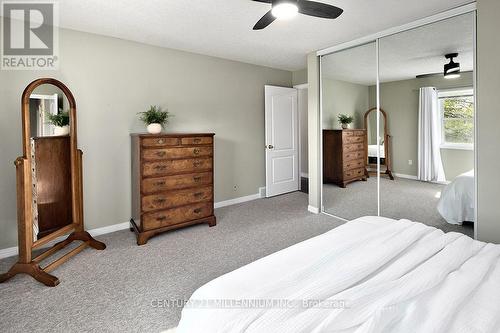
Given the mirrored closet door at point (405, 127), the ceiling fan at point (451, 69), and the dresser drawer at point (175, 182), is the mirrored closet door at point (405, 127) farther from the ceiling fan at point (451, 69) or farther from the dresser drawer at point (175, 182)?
the dresser drawer at point (175, 182)

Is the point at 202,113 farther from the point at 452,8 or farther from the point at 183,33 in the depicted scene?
the point at 452,8

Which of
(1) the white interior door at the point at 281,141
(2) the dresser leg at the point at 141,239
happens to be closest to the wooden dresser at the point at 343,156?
(1) the white interior door at the point at 281,141

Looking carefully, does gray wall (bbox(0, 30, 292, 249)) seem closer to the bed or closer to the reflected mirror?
the reflected mirror

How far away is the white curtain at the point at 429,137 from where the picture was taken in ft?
9.93

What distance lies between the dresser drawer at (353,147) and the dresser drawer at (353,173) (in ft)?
0.93

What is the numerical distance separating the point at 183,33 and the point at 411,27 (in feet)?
8.68

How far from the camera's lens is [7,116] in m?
2.88

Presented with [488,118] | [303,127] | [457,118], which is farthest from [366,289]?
[303,127]

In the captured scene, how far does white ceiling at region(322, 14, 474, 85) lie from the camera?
2737 mm

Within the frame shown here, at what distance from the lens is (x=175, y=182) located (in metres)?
3.45

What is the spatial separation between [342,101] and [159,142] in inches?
99.9

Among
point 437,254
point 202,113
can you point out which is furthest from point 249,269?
point 202,113

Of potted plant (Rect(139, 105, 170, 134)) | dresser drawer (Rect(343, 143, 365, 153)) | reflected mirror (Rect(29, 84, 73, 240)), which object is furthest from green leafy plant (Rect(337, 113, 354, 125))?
reflected mirror (Rect(29, 84, 73, 240))

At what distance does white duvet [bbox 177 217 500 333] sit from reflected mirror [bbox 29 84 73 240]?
239 centimetres
